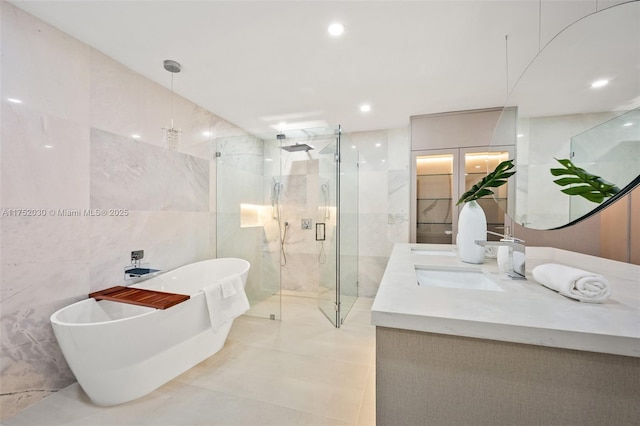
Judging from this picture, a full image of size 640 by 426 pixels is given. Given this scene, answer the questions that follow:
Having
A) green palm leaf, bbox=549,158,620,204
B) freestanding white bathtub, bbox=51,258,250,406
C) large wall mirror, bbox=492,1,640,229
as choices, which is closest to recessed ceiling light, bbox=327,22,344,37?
large wall mirror, bbox=492,1,640,229

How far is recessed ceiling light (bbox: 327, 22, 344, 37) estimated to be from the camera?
1.75 meters

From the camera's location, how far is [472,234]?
5.34 feet

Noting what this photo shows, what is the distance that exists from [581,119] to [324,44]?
1.63 metres

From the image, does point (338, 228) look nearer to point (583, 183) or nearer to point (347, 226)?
point (347, 226)

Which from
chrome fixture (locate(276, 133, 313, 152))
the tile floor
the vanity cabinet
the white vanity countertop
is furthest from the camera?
chrome fixture (locate(276, 133, 313, 152))

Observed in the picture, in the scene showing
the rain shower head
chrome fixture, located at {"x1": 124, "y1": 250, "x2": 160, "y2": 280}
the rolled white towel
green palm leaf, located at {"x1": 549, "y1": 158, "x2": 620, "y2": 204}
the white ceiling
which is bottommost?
chrome fixture, located at {"x1": 124, "y1": 250, "x2": 160, "y2": 280}

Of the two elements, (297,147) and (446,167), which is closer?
(446,167)

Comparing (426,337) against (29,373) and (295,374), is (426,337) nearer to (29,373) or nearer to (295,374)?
(295,374)

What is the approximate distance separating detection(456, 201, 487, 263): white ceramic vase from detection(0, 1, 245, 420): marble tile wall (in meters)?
2.71

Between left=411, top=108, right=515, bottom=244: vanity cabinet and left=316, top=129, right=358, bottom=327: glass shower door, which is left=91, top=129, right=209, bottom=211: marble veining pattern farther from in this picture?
left=411, top=108, right=515, bottom=244: vanity cabinet

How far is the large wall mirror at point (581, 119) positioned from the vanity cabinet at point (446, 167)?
5.70 feet

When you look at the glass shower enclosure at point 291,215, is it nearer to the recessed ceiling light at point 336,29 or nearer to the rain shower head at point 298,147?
the rain shower head at point 298,147

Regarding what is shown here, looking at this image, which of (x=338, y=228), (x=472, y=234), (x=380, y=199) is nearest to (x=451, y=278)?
(x=472, y=234)

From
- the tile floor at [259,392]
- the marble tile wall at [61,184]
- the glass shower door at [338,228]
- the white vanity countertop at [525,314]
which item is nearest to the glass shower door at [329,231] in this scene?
the glass shower door at [338,228]
